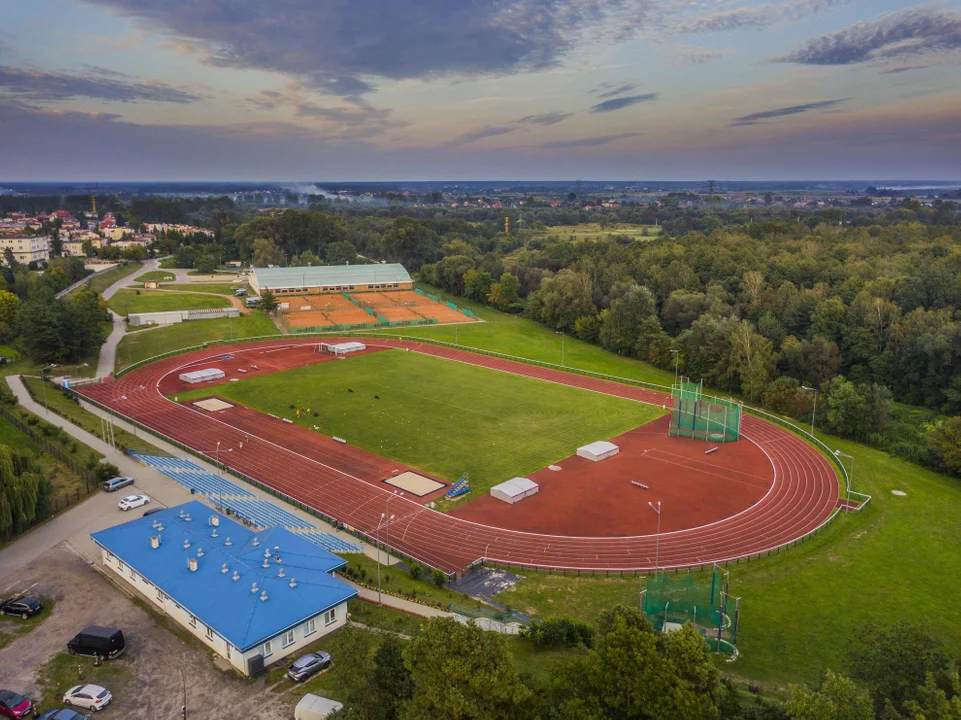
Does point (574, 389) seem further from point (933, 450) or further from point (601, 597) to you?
point (601, 597)

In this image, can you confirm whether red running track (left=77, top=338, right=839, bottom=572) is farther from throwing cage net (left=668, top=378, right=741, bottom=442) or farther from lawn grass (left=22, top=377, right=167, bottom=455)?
throwing cage net (left=668, top=378, right=741, bottom=442)

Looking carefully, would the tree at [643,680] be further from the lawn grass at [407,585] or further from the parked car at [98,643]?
the parked car at [98,643]

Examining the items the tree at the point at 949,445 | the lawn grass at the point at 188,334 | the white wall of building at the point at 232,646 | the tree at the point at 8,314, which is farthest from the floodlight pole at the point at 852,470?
the tree at the point at 8,314

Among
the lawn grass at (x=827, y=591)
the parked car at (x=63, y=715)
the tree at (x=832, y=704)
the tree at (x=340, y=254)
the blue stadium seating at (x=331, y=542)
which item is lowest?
the lawn grass at (x=827, y=591)

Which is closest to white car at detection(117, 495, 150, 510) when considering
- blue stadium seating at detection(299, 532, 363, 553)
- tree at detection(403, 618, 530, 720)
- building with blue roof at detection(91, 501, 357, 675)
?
building with blue roof at detection(91, 501, 357, 675)

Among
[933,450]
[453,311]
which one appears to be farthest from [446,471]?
[453,311]

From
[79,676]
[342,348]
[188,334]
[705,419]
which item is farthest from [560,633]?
[188,334]
